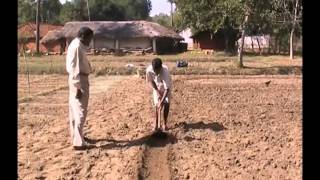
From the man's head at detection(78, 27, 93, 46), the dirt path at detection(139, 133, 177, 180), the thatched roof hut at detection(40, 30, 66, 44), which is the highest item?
the thatched roof hut at detection(40, 30, 66, 44)

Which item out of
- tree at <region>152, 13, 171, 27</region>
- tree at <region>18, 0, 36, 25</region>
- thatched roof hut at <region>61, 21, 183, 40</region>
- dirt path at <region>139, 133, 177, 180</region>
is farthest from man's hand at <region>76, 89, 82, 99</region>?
tree at <region>152, 13, 171, 27</region>

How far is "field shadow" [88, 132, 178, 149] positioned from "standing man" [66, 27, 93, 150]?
498mm

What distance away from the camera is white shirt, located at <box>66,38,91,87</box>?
291 inches

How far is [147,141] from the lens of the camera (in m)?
8.27

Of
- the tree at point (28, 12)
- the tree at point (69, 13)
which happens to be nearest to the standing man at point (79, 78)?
the tree at point (69, 13)

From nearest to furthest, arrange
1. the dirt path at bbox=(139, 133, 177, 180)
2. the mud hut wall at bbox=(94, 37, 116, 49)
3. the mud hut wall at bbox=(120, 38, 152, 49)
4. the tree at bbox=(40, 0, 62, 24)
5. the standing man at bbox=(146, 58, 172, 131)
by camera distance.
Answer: the dirt path at bbox=(139, 133, 177, 180) → the standing man at bbox=(146, 58, 172, 131) → the mud hut wall at bbox=(120, 38, 152, 49) → the mud hut wall at bbox=(94, 37, 116, 49) → the tree at bbox=(40, 0, 62, 24)

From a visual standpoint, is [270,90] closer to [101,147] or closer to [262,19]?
[101,147]

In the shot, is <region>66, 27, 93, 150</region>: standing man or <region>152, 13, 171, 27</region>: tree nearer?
<region>66, 27, 93, 150</region>: standing man

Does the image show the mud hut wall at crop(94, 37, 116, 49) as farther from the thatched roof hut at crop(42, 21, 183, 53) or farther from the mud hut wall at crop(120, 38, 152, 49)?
the mud hut wall at crop(120, 38, 152, 49)

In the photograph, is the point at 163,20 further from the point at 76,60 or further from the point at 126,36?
the point at 76,60

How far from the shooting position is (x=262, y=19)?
29.5 meters

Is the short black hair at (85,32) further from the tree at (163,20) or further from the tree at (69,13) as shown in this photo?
the tree at (163,20)

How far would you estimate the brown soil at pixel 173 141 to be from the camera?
21.1 feet
